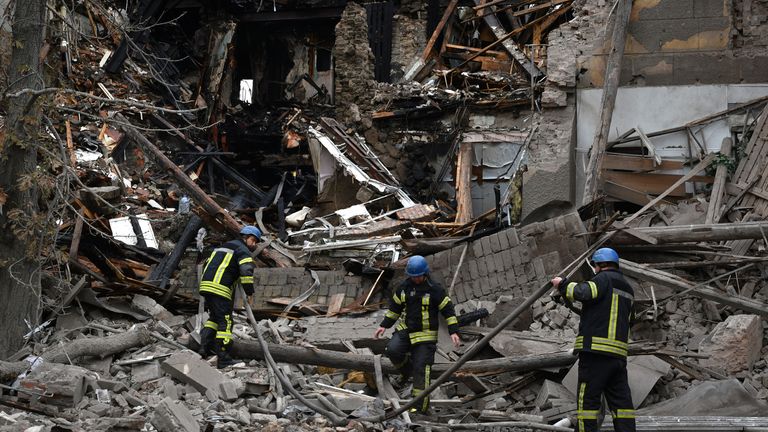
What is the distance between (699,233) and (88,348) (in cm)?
637

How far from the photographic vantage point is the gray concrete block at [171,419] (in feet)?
22.1

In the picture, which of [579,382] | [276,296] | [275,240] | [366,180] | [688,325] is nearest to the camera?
[579,382]

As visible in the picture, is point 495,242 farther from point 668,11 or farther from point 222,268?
point 668,11

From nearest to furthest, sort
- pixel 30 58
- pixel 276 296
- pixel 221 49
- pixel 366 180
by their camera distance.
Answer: pixel 30 58
pixel 276 296
pixel 366 180
pixel 221 49

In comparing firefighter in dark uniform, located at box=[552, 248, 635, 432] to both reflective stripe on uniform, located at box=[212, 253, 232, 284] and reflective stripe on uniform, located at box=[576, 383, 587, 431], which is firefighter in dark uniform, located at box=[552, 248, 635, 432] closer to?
reflective stripe on uniform, located at box=[576, 383, 587, 431]

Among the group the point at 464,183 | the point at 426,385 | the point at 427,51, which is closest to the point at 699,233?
the point at 426,385

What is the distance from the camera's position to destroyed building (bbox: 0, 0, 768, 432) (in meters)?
8.34

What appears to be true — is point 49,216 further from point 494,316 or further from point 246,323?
point 494,316

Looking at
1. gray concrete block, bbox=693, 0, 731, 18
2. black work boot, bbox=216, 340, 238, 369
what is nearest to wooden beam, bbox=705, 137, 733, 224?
gray concrete block, bbox=693, 0, 731, 18

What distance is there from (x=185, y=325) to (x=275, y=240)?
358 cm

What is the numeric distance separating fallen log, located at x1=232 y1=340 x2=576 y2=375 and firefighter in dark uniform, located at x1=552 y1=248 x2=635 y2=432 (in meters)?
1.19

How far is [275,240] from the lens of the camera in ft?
45.3

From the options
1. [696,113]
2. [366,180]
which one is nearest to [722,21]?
[696,113]

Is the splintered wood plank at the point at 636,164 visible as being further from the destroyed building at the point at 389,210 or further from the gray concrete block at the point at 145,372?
the gray concrete block at the point at 145,372
